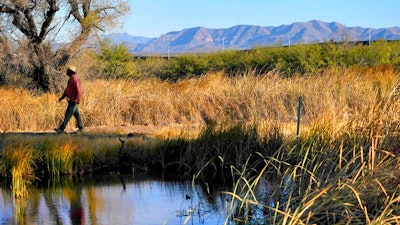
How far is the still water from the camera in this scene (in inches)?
432

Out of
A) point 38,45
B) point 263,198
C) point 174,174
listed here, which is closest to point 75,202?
point 174,174

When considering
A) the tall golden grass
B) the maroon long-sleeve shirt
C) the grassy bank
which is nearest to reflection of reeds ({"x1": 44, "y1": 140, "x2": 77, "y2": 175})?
the grassy bank

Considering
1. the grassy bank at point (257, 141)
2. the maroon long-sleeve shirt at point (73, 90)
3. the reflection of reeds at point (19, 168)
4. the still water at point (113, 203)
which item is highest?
the maroon long-sleeve shirt at point (73, 90)

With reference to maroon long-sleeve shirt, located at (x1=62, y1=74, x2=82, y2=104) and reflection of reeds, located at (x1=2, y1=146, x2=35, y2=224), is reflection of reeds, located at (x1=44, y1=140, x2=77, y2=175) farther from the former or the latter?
maroon long-sleeve shirt, located at (x1=62, y1=74, x2=82, y2=104)

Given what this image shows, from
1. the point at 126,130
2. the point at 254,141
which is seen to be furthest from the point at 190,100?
the point at 254,141

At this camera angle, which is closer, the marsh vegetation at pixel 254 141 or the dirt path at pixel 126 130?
the marsh vegetation at pixel 254 141

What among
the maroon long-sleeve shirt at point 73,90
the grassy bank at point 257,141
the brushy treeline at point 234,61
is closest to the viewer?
the grassy bank at point 257,141

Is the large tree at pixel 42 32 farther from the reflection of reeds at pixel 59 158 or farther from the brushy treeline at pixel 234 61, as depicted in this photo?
the reflection of reeds at pixel 59 158

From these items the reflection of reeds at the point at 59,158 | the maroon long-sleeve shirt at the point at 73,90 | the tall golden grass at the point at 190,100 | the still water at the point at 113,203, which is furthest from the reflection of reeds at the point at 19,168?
the tall golden grass at the point at 190,100

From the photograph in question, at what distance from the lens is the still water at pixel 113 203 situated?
36.0 feet

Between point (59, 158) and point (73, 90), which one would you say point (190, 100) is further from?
point (59, 158)

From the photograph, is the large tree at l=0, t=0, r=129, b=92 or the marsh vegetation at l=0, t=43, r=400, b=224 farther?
the large tree at l=0, t=0, r=129, b=92

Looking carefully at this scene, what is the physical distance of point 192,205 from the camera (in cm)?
1175

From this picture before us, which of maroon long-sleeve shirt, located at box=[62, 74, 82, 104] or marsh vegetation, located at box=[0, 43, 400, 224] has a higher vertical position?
maroon long-sleeve shirt, located at box=[62, 74, 82, 104]
